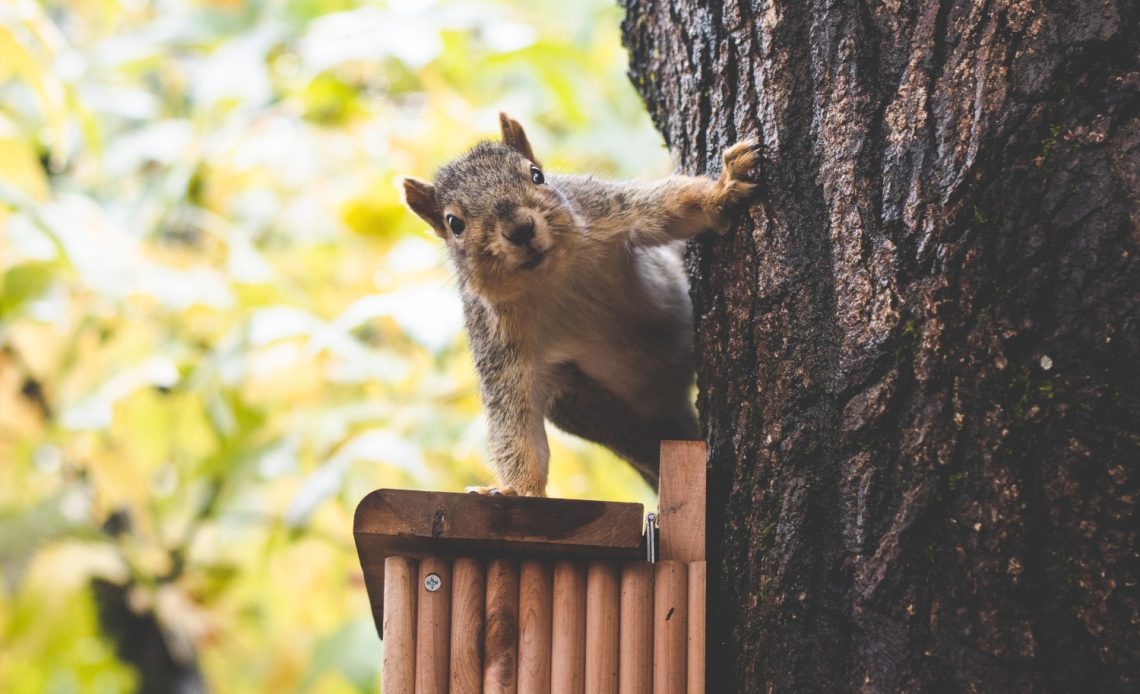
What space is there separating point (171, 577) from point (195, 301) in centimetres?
143

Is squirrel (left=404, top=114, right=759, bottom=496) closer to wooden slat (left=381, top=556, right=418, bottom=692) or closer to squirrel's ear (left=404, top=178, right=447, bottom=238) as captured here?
squirrel's ear (left=404, top=178, right=447, bottom=238)

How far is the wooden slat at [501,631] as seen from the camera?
1721 millimetres

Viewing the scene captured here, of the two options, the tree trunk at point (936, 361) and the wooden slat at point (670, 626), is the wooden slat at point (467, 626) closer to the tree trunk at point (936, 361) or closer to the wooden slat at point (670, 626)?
the wooden slat at point (670, 626)

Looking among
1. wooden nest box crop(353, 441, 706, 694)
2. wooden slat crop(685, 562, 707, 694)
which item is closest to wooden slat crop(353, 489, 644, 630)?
wooden nest box crop(353, 441, 706, 694)

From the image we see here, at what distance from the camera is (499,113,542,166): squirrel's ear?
2.53 m

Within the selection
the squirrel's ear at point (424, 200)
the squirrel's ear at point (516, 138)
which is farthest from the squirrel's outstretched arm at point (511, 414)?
the squirrel's ear at point (516, 138)

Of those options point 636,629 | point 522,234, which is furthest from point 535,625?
point 522,234

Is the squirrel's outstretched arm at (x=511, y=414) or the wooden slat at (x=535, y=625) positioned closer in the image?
the wooden slat at (x=535, y=625)

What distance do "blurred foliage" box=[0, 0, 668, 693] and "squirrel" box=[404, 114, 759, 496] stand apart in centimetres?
27

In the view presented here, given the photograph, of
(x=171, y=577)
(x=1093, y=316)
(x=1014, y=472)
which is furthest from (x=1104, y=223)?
(x=171, y=577)

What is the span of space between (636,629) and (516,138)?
129cm

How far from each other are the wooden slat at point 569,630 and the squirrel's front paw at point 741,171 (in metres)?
0.72

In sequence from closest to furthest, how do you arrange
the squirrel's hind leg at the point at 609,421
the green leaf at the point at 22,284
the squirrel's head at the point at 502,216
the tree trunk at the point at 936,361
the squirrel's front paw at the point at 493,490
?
the tree trunk at the point at 936,361
the squirrel's front paw at the point at 493,490
the squirrel's head at the point at 502,216
the squirrel's hind leg at the point at 609,421
the green leaf at the point at 22,284

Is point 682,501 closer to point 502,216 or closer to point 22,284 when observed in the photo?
point 502,216
